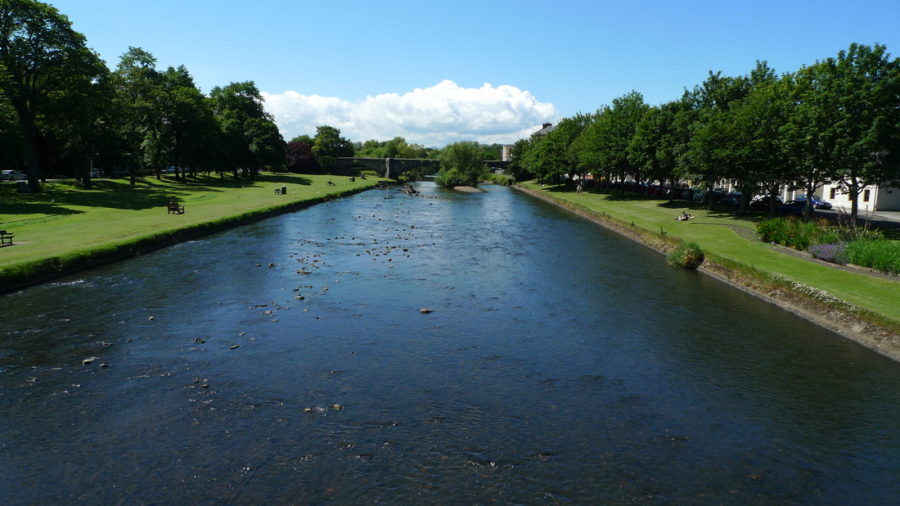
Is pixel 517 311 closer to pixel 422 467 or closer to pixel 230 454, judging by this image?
pixel 422 467

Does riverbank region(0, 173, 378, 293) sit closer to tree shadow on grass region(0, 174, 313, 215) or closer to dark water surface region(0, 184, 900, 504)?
tree shadow on grass region(0, 174, 313, 215)

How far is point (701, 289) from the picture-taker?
31562 mm

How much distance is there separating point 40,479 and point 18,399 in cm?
491

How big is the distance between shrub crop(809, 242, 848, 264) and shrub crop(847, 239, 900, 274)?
1.40 ft

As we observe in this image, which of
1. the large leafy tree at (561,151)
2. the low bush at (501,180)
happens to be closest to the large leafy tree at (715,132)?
the large leafy tree at (561,151)

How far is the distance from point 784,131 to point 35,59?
7546 cm

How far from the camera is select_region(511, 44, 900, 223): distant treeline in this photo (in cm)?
4006

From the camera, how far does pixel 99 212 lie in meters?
52.4

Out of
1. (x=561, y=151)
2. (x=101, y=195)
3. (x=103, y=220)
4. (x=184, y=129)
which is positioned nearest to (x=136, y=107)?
(x=184, y=129)

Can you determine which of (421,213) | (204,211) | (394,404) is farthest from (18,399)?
(421,213)

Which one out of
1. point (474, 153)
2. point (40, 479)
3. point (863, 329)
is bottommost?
point (40, 479)

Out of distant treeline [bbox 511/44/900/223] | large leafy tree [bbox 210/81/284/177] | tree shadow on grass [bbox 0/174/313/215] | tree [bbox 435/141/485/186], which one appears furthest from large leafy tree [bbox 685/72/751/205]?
large leafy tree [bbox 210/81/284/177]

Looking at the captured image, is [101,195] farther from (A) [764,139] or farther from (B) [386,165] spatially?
(B) [386,165]

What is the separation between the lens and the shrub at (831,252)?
1238 inches
